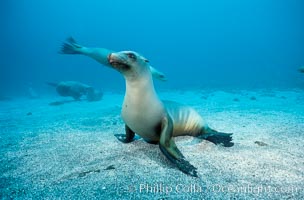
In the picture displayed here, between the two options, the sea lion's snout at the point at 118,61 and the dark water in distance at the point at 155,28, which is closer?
the sea lion's snout at the point at 118,61

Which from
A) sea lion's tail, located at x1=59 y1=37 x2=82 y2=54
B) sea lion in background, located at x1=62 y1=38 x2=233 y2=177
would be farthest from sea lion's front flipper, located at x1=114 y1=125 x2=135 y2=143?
sea lion's tail, located at x1=59 y1=37 x2=82 y2=54

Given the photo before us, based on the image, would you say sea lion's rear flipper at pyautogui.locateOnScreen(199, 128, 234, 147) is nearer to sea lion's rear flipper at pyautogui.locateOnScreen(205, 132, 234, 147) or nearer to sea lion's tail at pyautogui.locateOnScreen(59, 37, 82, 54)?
sea lion's rear flipper at pyautogui.locateOnScreen(205, 132, 234, 147)

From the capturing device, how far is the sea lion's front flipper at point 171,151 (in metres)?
2.89

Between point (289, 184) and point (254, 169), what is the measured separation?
1.55 feet

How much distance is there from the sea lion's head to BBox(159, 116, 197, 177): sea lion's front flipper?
88cm

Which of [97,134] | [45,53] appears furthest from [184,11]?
[97,134]

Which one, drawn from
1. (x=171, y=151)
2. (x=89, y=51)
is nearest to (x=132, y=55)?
(x=171, y=151)

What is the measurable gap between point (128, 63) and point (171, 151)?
1.36 m

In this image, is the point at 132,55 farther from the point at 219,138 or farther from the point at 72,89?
the point at 72,89

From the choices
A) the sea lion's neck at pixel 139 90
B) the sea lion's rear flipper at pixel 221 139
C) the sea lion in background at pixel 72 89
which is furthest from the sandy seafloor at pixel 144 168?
the sea lion in background at pixel 72 89

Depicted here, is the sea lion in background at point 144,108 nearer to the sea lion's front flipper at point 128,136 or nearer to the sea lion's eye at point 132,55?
the sea lion's eye at point 132,55

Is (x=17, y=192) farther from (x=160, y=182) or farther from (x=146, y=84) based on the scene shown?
(x=146, y=84)

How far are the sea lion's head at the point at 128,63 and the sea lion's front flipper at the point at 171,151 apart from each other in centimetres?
88

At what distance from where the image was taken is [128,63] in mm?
3094
